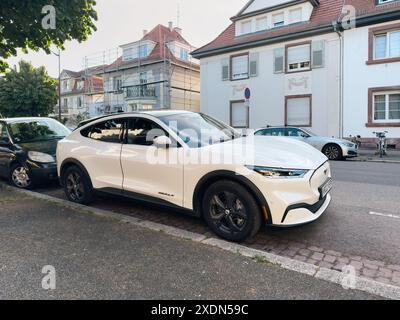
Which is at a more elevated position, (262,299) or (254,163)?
(254,163)

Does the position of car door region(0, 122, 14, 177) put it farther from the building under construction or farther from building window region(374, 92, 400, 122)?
the building under construction

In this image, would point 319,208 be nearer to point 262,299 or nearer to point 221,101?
point 262,299

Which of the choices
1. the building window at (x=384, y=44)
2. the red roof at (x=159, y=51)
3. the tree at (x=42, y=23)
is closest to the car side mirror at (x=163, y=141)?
the tree at (x=42, y=23)

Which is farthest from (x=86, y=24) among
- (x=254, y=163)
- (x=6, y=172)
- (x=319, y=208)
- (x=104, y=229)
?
(x=319, y=208)

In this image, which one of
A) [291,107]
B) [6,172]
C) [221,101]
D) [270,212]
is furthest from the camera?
[221,101]

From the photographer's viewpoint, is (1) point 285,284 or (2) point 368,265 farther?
(2) point 368,265

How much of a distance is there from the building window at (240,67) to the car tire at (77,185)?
16819 millimetres

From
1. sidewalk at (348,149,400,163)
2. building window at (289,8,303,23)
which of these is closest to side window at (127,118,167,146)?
sidewalk at (348,149,400,163)

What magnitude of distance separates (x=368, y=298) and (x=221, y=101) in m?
20.1

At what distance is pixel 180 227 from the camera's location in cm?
436

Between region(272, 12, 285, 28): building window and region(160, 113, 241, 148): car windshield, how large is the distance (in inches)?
695

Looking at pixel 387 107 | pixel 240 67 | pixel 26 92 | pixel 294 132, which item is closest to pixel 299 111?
pixel 387 107

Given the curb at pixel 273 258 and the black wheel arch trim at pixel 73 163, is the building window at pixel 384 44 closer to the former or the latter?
the black wheel arch trim at pixel 73 163

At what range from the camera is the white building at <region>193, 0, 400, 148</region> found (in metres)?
16.7
